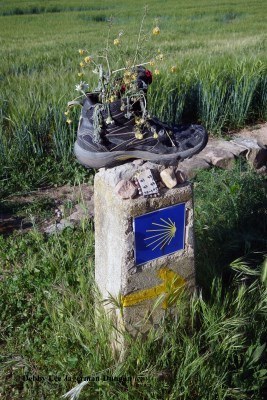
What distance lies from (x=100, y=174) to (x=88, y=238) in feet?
3.03

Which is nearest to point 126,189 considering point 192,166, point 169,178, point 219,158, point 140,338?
point 169,178

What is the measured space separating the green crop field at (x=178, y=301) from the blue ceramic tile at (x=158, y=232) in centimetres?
24

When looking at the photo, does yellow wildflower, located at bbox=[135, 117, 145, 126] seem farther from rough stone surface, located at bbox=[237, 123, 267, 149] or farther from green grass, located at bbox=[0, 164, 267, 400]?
rough stone surface, located at bbox=[237, 123, 267, 149]

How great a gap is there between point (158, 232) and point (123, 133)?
403mm

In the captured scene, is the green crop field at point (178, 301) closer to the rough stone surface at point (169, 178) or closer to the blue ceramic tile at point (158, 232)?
the blue ceramic tile at point (158, 232)

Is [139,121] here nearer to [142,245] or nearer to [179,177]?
[179,177]

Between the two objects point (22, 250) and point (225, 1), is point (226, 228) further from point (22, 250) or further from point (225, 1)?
point (225, 1)

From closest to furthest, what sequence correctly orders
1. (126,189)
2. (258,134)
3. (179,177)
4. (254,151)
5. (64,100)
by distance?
1. (126,189)
2. (179,177)
3. (64,100)
4. (254,151)
5. (258,134)

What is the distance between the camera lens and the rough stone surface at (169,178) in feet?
6.72

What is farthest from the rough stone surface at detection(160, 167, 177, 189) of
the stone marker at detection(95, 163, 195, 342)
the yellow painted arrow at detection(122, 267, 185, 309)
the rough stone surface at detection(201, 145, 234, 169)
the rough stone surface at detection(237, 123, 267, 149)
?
the rough stone surface at detection(237, 123, 267, 149)

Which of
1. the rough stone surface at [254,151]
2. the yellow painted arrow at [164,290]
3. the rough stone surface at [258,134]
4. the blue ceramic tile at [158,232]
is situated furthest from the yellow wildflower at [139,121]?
the rough stone surface at [258,134]

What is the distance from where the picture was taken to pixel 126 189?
1.97m

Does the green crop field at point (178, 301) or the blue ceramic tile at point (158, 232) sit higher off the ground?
the blue ceramic tile at point (158, 232)

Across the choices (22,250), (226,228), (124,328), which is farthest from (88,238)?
(124,328)
